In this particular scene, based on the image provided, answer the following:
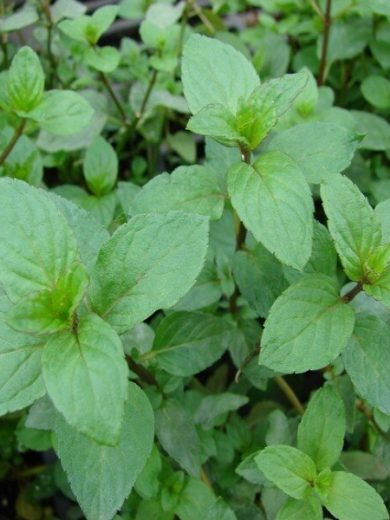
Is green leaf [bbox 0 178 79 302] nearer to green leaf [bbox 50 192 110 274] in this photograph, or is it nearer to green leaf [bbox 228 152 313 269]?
green leaf [bbox 50 192 110 274]

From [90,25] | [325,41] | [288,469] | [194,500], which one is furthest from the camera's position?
[325,41]

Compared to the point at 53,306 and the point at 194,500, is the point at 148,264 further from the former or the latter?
the point at 194,500

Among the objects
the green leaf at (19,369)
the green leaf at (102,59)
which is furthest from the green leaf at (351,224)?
the green leaf at (102,59)

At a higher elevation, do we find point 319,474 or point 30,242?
point 30,242

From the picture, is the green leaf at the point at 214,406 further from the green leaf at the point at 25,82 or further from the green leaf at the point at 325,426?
the green leaf at the point at 25,82

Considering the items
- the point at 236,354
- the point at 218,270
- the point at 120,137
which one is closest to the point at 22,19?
the point at 120,137

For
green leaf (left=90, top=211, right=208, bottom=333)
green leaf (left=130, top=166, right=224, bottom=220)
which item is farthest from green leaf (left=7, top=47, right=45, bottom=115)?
green leaf (left=90, top=211, right=208, bottom=333)

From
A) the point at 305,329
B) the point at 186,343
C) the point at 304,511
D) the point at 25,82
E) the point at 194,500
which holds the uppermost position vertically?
the point at 25,82

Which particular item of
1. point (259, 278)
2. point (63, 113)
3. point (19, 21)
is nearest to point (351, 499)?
point (259, 278)

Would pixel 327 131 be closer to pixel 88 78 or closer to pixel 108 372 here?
pixel 108 372
